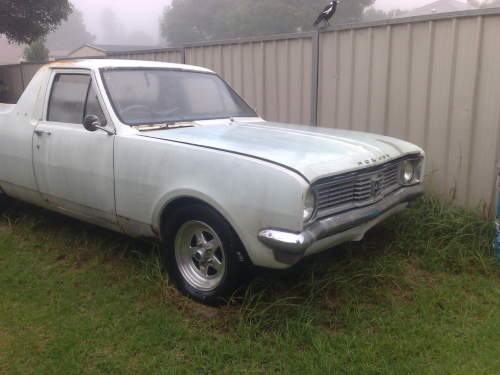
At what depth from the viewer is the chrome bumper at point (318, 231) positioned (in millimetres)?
2729

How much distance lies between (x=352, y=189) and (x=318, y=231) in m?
0.51

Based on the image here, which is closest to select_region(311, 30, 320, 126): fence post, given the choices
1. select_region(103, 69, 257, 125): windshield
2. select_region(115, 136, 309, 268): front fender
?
select_region(103, 69, 257, 125): windshield

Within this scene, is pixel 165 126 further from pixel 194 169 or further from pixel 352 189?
pixel 352 189

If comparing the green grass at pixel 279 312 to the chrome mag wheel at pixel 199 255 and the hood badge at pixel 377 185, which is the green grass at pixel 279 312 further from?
the hood badge at pixel 377 185

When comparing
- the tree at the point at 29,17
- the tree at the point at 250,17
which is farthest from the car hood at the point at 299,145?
the tree at the point at 250,17

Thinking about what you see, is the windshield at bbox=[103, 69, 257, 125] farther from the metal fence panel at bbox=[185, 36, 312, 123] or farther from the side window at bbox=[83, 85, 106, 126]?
the metal fence panel at bbox=[185, 36, 312, 123]

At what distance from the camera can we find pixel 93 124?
362 centimetres

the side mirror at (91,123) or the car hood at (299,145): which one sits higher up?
the side mirror at (91,123)

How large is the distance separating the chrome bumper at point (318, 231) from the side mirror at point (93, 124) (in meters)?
1.58

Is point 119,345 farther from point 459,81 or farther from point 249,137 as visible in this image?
point 459,81

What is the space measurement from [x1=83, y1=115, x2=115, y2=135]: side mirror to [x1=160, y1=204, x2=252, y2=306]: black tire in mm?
864

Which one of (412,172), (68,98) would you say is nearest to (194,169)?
(68,98)

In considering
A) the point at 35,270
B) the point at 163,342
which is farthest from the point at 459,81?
the point at 35,270

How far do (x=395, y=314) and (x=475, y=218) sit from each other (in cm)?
182
